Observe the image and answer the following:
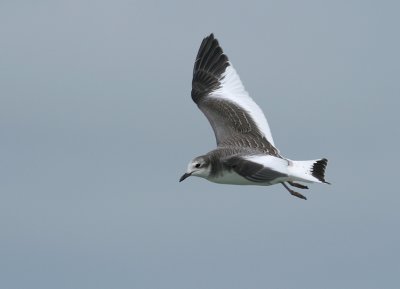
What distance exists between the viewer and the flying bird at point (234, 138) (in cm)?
3164

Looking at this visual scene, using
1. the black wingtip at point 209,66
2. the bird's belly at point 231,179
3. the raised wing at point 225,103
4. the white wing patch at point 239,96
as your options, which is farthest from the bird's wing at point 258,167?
the black wingtip at point 209,66

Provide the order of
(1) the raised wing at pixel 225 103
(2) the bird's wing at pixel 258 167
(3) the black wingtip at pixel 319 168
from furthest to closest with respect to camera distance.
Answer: (1) the raised wing at pixel 225 103 → (3) the black wingtip at pixel 319 168 → (2) the bird's wing at pixel 258 167

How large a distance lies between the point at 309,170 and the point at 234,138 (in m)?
4.16

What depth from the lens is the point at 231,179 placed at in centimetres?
3272

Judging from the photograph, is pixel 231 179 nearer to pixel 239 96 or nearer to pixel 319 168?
pixel 319 168

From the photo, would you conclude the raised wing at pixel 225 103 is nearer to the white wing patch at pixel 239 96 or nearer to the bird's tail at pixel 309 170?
the white wing patch at pixel 239 96

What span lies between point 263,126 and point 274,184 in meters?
4.75

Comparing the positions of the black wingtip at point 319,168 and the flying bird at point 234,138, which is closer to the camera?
the flying bird at point 234,138

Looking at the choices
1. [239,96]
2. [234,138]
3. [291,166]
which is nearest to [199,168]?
[291,166]

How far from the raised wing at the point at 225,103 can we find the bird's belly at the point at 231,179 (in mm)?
2077

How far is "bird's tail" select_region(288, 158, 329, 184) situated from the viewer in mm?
31797

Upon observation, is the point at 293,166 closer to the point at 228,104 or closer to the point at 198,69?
the point at 228,104

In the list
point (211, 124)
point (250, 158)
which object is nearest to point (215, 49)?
point (211, 124)

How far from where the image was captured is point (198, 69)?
133 ft
